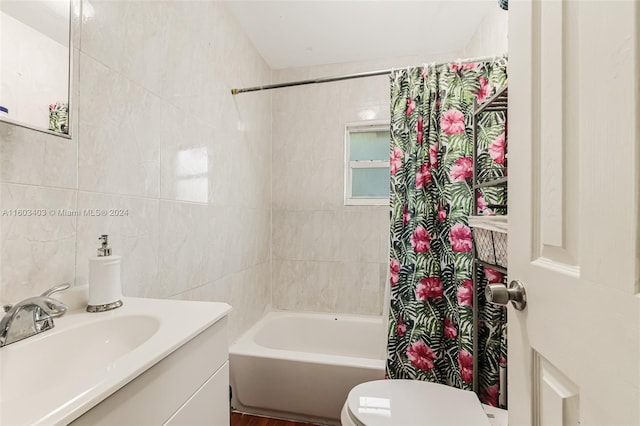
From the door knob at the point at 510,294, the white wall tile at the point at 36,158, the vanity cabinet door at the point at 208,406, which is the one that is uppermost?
the white wall tile at the point at 36,158

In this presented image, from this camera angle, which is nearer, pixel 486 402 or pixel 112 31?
pixel 112 31

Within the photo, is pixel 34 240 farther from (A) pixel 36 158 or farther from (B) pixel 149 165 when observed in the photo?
(B) pixel 149 165

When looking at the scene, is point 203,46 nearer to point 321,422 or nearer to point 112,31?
point 112,31

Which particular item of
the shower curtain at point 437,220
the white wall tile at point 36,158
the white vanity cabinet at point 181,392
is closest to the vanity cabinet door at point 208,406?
the white vanity cabinet at point 181,392

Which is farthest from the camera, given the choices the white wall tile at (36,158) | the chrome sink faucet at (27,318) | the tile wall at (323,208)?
the tile wall at (323,208)

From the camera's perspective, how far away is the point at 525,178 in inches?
24.0

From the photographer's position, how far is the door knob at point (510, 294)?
62 cm

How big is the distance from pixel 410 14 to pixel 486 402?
216 cm

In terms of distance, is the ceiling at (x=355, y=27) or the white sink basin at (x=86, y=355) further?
the ceiling at (x=355, y=27)

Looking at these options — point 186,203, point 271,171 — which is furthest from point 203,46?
point 271,171

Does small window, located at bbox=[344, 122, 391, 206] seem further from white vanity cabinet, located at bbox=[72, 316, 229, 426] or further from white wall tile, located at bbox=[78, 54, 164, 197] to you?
white vanity cabinet, located at bbox=[72, 316, 229, 426]

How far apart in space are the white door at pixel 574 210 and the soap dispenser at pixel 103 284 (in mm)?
1017

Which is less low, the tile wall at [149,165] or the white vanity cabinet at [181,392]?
the tile wall at [149,165]

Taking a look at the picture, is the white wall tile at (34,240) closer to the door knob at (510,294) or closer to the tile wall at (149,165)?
the tile wall at (149,165)
